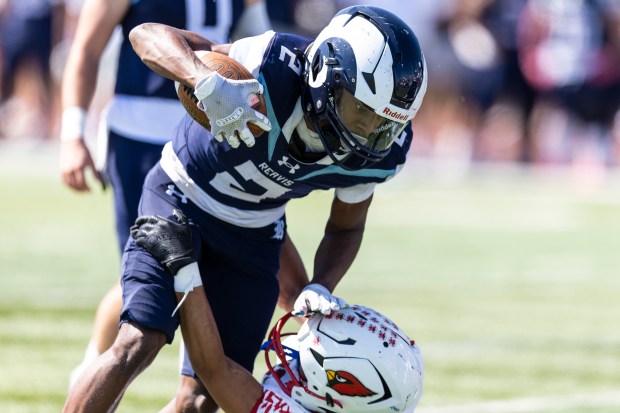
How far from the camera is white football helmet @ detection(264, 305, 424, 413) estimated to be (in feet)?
15.9

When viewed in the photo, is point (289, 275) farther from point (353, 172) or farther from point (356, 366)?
point (356, 366)

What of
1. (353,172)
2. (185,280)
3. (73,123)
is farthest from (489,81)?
(185,280)

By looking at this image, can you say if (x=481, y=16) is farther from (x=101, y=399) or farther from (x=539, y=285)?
(x=101, y=399)

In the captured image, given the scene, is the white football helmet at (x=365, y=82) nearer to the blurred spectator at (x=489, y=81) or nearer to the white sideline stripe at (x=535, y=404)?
the white sideline stripe at (x=535, y=404)

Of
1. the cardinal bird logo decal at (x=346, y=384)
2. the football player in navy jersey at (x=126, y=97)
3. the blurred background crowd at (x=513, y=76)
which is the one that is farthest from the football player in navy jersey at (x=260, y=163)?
the blurred background crowd at (x=513, y=76)

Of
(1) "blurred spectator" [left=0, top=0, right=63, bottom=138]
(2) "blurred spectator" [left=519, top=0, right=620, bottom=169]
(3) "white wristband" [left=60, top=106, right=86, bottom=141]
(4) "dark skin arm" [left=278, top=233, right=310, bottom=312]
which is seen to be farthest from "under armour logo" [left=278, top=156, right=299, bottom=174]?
(1) "blurred spectator" [left=0, top=0, right=63, bottom=138]

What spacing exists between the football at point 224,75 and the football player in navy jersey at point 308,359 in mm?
501

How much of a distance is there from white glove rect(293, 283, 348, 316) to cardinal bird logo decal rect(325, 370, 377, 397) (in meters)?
0.25

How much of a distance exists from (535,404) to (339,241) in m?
1.92

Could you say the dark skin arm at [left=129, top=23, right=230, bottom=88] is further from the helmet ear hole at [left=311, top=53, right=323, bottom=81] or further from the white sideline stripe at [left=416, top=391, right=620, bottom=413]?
the white sideline stripe at [left=416, top=391, right=620, bottom=413]

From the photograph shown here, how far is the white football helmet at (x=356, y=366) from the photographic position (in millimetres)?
4840

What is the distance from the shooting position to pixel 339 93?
16.0ft

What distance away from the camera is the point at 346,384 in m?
4.87

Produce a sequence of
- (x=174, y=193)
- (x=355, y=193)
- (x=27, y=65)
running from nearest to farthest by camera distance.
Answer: (x=174, y=193)
(x=355, y=193)
(x=27, y=65)
